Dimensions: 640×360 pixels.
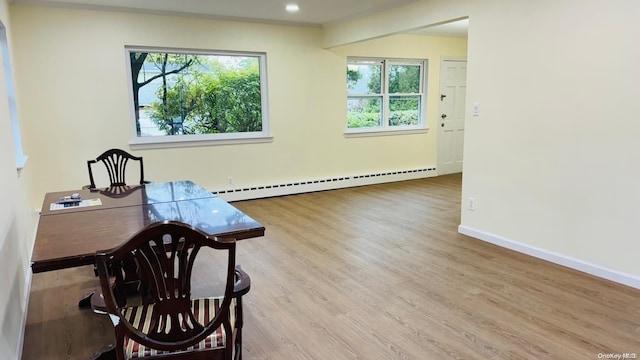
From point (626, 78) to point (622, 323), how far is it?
63.5 inches

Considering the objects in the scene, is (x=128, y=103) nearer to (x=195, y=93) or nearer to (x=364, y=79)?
(x=195, y=93)

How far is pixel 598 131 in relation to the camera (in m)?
3.06

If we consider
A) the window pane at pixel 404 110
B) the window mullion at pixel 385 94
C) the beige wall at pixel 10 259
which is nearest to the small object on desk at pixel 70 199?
the beige wall at pixel 10 259

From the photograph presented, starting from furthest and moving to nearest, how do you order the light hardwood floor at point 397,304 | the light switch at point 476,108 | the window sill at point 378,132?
the window sill at point 378,132, the light switch at point 476,108, the light hardwood floor at point 397,304

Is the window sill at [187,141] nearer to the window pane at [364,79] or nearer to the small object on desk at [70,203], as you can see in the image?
the window pane at [364,79]

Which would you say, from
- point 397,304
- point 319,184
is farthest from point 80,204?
point 319,184

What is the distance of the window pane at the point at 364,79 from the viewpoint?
21.8 feet

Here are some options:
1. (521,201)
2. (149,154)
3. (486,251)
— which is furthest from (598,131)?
(149,154)

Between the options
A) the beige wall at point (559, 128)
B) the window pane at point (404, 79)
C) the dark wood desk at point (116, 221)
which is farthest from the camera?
the window pane at point (404, 79)

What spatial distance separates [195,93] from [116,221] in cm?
358

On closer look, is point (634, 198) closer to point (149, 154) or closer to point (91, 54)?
point (149, 154)

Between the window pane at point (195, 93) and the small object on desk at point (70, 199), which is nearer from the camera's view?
the small object on desk at point (70, 199)

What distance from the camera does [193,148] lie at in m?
5.47

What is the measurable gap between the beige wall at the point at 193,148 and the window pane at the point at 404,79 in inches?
10.0
